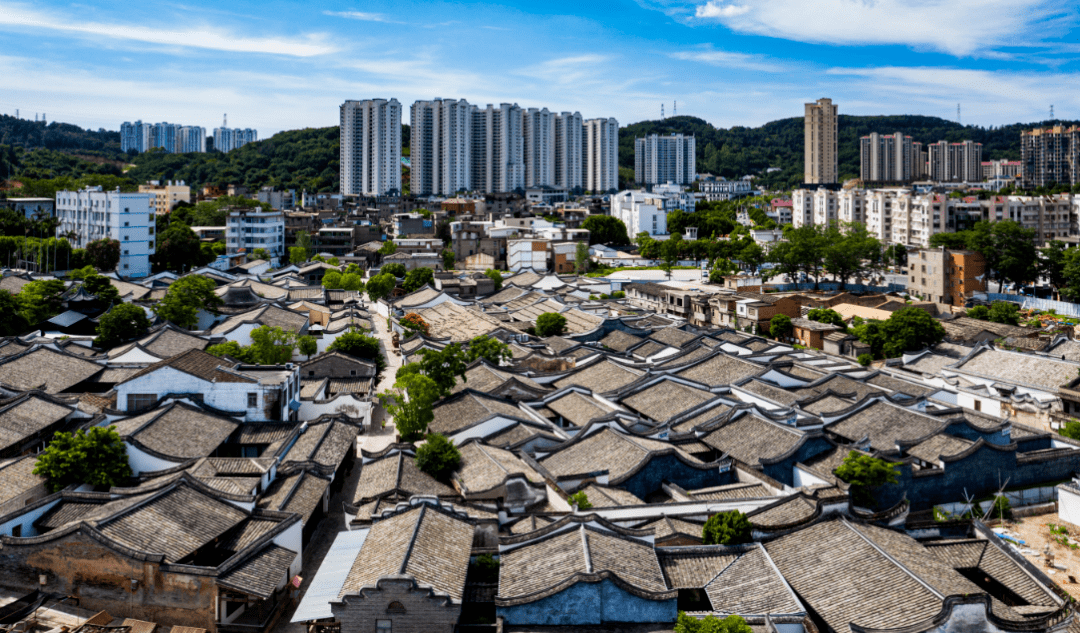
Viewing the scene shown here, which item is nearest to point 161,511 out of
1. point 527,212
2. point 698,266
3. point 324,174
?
point 698,266

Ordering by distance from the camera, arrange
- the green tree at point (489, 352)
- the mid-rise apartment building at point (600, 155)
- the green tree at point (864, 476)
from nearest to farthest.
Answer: the green tree at point (864, 476), the green tree at point (489, 352), the mid-rise apartment building at point (600, 155)

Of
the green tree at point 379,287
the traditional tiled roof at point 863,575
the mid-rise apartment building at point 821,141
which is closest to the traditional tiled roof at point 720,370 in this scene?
the traditional tiled roof at point 863,575

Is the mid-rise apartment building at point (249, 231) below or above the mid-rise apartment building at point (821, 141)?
below

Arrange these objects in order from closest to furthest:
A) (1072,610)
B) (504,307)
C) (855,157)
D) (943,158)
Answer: (1072,610) → (504,307) → (943,158) → (855,157)

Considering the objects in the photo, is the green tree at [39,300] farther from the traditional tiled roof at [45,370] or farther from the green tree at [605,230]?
the green tree at [605,230]

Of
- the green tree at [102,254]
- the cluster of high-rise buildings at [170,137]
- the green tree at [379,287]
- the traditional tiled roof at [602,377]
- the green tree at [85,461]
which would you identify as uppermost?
the cluster of high-rise buildings at [170,137]

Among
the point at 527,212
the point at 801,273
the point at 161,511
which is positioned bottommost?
the point at 161,511

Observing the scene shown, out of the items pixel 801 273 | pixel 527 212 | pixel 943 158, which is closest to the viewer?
pixel 801 273

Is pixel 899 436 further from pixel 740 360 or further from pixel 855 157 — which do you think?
pixel 855 157
